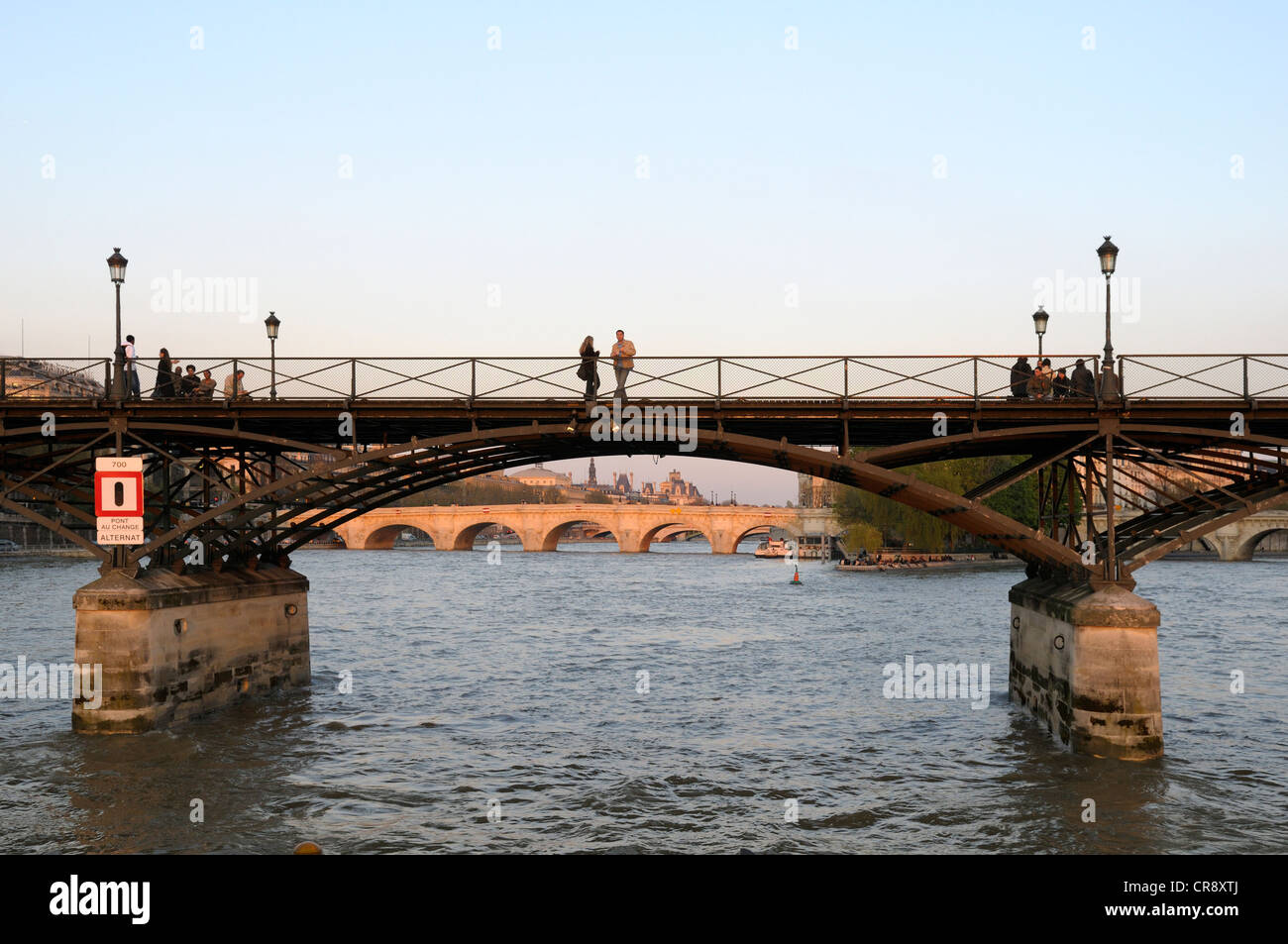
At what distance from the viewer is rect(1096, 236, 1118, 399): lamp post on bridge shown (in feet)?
69.4

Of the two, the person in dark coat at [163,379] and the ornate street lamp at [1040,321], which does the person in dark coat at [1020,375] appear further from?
the person in dark coat at [163,379]

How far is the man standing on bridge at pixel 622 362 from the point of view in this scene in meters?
23.3

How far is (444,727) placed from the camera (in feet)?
86.7

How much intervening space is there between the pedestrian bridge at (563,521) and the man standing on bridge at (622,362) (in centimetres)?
11294

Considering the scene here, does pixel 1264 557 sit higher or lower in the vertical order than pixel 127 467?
lower

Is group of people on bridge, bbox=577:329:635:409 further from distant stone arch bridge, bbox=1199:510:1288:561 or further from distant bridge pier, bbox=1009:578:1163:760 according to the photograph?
distant stone arch bridge, bbox=1199:510:1288:561

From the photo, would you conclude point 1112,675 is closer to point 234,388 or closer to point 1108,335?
point 1108,335

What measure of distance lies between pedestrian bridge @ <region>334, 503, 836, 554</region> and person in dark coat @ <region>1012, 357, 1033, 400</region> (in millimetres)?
110711

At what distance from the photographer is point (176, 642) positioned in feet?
79.1

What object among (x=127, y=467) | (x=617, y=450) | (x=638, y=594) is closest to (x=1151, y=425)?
(x=617, y=450)

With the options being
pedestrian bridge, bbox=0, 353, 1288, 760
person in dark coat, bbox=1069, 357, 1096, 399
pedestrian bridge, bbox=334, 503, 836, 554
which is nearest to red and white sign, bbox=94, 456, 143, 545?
pedestrian bridge, bbox=0, 353, 1288, 760
